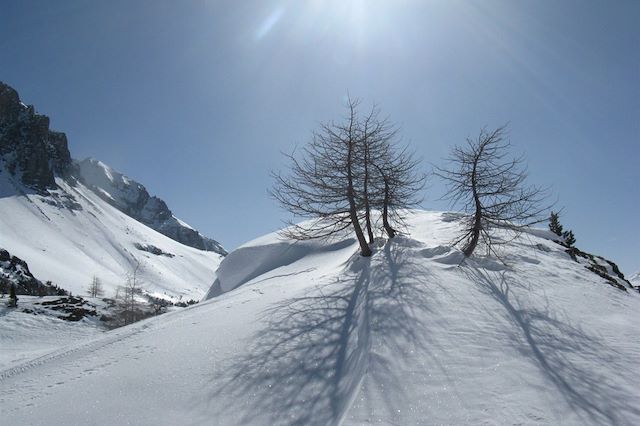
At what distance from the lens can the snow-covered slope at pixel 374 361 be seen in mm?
3699

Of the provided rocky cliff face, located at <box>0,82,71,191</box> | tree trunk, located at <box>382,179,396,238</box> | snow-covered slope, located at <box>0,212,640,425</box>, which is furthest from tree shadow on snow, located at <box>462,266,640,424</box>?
rocky cliff face, located at <box>0,82,71,191</box>

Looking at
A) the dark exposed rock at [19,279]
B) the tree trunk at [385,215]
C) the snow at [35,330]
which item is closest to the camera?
the tree trunk at [385,215]

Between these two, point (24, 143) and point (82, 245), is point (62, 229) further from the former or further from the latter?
point (24, 143)

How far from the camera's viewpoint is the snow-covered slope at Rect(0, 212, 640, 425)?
146 inches

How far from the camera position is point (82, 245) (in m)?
111

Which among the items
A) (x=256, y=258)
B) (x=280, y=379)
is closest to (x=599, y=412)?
(x=280, y=379)

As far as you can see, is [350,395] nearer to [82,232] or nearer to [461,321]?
[461,321]

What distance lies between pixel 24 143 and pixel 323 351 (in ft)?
614

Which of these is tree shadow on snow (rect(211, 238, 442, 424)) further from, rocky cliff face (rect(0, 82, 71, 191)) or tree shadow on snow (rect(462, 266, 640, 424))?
rocky cliff face (rect(0, 82, 71, 191))

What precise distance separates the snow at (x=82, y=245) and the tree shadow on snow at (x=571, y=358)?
87273 mm

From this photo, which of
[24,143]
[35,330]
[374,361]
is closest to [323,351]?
[374,361]

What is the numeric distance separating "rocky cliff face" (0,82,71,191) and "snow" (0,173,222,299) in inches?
264

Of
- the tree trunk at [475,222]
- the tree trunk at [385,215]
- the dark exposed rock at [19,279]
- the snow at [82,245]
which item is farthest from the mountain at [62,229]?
the tree trunk at [475,222]

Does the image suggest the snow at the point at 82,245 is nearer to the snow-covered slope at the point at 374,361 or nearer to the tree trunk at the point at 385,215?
the tree trunk at the point at 385,215
